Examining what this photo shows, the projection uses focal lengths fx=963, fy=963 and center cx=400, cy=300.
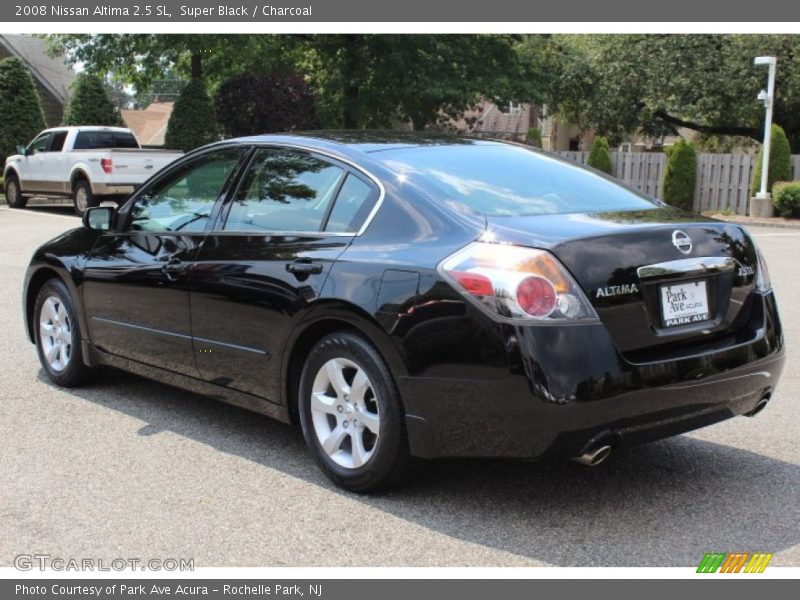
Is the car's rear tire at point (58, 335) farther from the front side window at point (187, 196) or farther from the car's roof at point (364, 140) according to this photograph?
the car's roof at point (364, 140)

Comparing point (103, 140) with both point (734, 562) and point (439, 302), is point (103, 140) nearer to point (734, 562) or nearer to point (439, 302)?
point (439, 302)

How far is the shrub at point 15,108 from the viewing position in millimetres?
31812

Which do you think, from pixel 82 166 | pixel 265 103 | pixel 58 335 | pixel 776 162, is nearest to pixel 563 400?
pixel 58 335

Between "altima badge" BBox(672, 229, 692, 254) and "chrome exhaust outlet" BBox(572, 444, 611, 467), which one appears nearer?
"chrome exhaust outlet" BBox(572, 444, 611, 467)

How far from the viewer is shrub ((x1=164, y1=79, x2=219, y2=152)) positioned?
29531 millimetres

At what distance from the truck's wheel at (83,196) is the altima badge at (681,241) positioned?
1851 cm

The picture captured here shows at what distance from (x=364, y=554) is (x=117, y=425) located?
2279 mm

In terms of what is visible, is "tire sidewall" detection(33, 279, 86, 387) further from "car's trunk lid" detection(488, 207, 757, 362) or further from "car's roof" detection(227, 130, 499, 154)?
"car's trunk lid" detection(488, 207, 757, 362)

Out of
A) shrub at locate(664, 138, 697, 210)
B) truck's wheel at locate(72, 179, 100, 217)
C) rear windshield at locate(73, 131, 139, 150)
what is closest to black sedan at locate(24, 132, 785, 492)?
truck's wheel at locate(72, 179, 100, 217)

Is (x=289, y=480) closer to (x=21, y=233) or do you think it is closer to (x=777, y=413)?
(x=777, y=413)

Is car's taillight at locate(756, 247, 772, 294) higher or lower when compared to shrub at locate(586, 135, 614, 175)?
higher

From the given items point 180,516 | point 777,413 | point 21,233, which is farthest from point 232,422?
point 21,233

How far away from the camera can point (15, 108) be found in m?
32.1

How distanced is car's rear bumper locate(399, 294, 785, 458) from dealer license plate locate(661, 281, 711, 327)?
16cm
